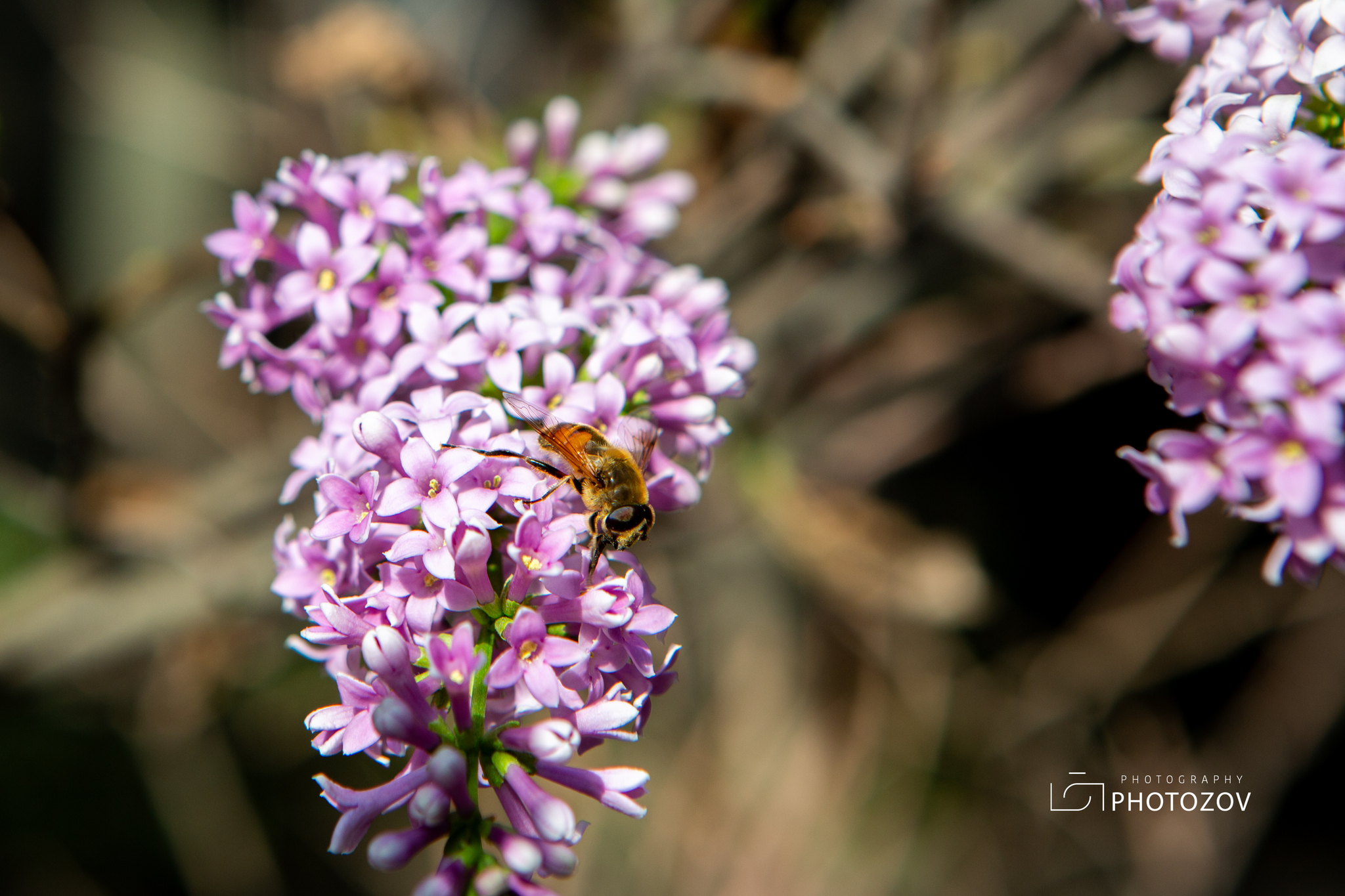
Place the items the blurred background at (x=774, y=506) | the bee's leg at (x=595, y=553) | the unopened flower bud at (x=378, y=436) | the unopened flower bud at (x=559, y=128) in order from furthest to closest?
1. the blurred background at (x=774, y=506)
2. the unopened flower bud at (x=559, y=128)
3. the bee's leg at (x=595, y=553)
4. the unopened flower bud at (x=378, y=436)

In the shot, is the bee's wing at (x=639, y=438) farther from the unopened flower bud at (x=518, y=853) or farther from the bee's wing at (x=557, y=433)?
the unopened flower bud at (x=518, y=853)

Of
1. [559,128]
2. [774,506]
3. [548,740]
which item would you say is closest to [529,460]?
[548,740]

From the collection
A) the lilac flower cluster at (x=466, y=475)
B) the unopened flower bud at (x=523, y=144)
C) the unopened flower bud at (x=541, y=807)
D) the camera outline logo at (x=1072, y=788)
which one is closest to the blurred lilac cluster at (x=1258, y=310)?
the lilac flower cluster at (x=466, y=475)

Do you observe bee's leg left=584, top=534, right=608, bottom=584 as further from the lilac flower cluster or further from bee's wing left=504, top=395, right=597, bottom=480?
bee's wing left=504, top=395, right=597, bottom=480

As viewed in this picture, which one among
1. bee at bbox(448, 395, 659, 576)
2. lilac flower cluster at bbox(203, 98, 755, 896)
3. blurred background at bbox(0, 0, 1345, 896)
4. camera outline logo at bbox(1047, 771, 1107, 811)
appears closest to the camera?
lilac flower cluster at bbox(203, 98, 755, 896)

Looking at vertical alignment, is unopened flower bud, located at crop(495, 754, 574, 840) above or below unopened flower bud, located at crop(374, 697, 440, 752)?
below

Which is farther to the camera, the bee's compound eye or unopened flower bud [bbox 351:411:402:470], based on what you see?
the bee's compound eye

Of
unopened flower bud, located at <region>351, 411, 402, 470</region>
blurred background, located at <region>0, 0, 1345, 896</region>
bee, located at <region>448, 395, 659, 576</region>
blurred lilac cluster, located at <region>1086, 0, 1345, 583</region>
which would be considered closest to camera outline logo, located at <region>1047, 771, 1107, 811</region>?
blurred background, located at <region>0, 0, 1345, 896</region>

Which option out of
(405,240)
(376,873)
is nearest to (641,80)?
(405,240)
